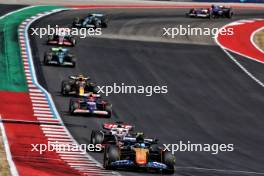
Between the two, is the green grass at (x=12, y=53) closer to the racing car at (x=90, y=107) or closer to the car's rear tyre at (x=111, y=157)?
the racing car at (x=90, y=107)

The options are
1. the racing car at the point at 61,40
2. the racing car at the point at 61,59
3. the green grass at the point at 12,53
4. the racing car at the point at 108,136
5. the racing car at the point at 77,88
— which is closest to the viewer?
the racing car at the point at 108,136

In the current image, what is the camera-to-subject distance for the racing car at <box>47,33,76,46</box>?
48.5 metres

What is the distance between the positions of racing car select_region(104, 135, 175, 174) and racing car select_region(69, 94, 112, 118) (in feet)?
28.2

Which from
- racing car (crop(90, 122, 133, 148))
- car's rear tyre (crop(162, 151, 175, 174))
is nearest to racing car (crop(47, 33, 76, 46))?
racing car (crop(90, 122, 133, 148))

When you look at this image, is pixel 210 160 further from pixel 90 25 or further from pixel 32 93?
pixel 90 25

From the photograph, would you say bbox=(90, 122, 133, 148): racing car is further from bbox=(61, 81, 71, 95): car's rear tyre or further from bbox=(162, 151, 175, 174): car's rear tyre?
bbox=(61, 81, 71, 95): car's rear tyre

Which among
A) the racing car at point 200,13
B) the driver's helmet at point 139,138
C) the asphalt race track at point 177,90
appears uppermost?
the driver's helmet at point 139,138

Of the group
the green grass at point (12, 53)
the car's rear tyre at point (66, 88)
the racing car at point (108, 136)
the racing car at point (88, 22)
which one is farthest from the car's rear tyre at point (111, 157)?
the racing car at point (88, 22)

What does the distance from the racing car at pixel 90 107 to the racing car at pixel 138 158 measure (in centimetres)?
859

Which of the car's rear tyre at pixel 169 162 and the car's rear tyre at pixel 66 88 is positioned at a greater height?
the car's rear tyre at pixel 169 162

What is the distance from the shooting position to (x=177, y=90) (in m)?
40.4

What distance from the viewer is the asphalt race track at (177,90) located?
29.3 m

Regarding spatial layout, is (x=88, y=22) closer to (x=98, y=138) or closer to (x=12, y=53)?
(x=12, y=53)

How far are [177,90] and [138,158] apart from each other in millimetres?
16883
